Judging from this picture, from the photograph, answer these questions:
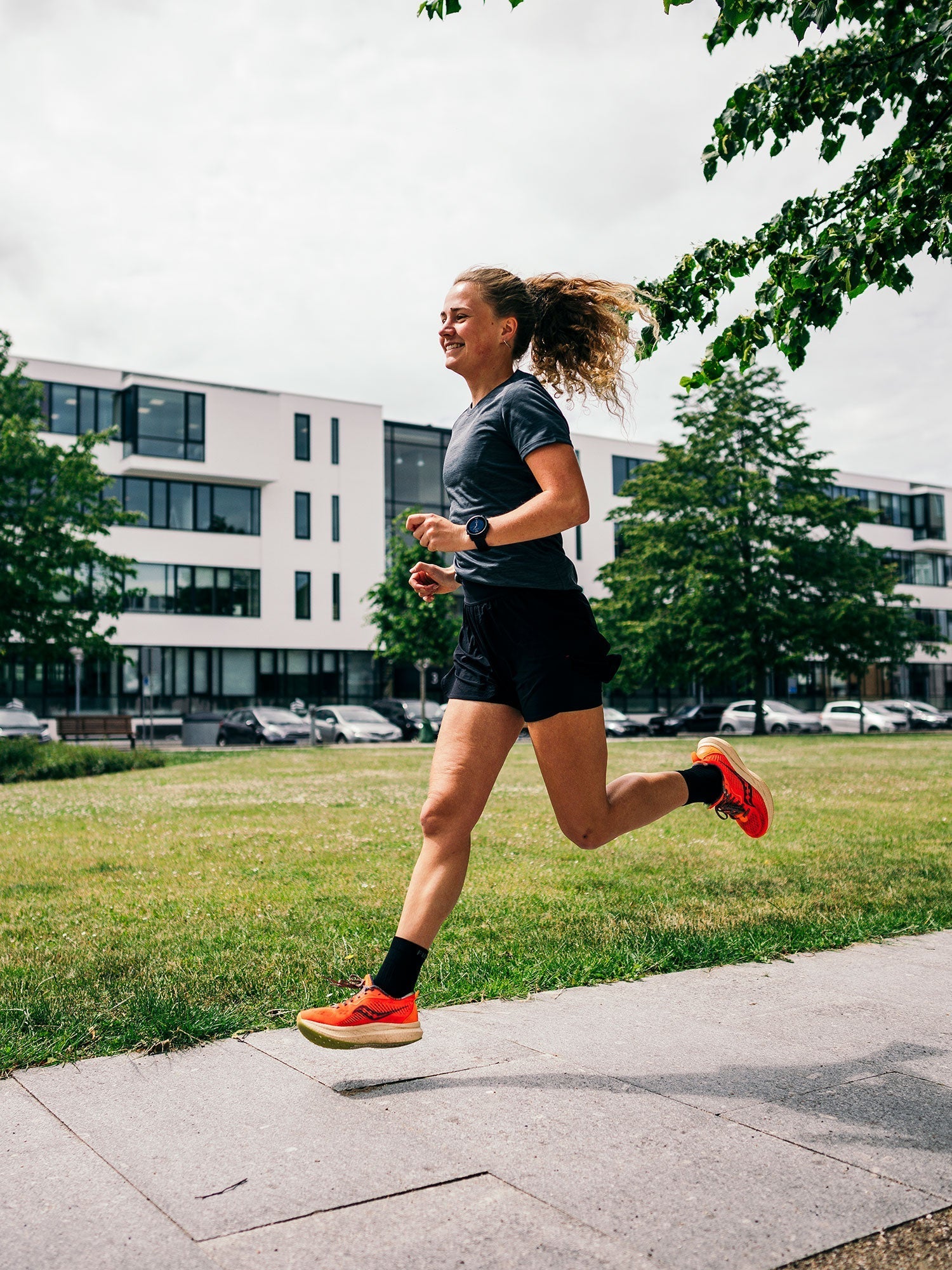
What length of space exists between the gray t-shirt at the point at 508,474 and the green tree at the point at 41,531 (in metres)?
20.6

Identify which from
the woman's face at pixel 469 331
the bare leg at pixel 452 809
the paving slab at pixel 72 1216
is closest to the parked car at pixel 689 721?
the woman's face at pixel 469 331

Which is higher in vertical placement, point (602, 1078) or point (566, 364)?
point (566, 364)

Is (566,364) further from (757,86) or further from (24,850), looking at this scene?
(24,850)

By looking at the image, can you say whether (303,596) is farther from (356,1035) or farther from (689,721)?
(356,1035)

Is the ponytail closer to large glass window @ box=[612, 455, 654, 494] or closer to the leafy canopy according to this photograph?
the leafy canopy

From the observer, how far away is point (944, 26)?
5.26 meters

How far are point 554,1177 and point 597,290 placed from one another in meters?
2.64

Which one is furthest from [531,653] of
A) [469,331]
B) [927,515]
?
[927,515]

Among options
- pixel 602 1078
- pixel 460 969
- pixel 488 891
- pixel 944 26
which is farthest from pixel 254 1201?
pixel 944 26

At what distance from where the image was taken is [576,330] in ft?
12.5

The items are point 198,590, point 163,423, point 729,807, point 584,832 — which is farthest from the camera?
point 198,590

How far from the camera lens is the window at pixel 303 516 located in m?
50.8

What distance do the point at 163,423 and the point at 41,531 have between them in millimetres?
25660

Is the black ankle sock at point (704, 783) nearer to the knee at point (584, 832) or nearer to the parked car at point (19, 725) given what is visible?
the knee at point (584, 832)
